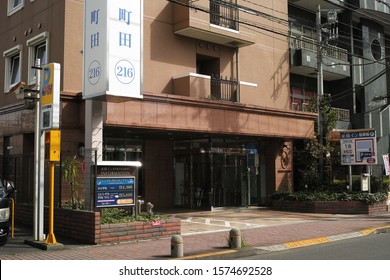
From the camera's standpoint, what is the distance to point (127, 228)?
11266 millimetres

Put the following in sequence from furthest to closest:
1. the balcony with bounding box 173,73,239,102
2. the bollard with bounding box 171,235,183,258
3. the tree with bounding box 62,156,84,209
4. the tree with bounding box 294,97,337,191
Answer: the tree with bounding box 294,97,337,191
the balcony with bounding box 173,73,239,102
the tree with bounding box 62,156,84,209
the bollard with bounding box 171,235,183,258

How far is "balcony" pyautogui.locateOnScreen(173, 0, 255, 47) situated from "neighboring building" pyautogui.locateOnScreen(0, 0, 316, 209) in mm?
48

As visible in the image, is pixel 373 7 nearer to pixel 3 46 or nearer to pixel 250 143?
pixel 250 143

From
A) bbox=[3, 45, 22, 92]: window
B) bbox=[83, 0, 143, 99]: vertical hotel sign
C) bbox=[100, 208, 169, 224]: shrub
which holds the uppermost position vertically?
bbox=[3, 45, 22, 92]: window

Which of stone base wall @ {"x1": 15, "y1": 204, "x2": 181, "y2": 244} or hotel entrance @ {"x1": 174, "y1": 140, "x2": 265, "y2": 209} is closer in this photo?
stone base wall @ {"x1": 15, "y1": 204, "x2": 181, "y2": 244}

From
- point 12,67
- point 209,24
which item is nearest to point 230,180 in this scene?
point 209,24

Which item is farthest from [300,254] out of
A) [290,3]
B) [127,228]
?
[290,3]

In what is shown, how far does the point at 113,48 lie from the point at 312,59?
16220 millimetres

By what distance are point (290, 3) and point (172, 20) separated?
10.3 m

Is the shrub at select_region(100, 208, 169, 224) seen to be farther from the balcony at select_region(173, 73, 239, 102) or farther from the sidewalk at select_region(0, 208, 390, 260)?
the balcony at select_region(173, 73, 239, 102)

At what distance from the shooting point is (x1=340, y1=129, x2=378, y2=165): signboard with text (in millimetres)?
19034

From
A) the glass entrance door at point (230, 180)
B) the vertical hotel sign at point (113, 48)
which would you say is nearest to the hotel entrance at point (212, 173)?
the glass entrance door at point (230, 180)

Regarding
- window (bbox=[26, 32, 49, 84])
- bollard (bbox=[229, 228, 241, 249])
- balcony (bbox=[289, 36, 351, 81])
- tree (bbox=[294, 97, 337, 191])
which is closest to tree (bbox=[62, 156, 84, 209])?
bollard (bbox=[229, 228, 241, 249])

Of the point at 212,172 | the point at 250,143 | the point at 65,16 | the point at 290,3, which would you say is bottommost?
the point at 212,172
